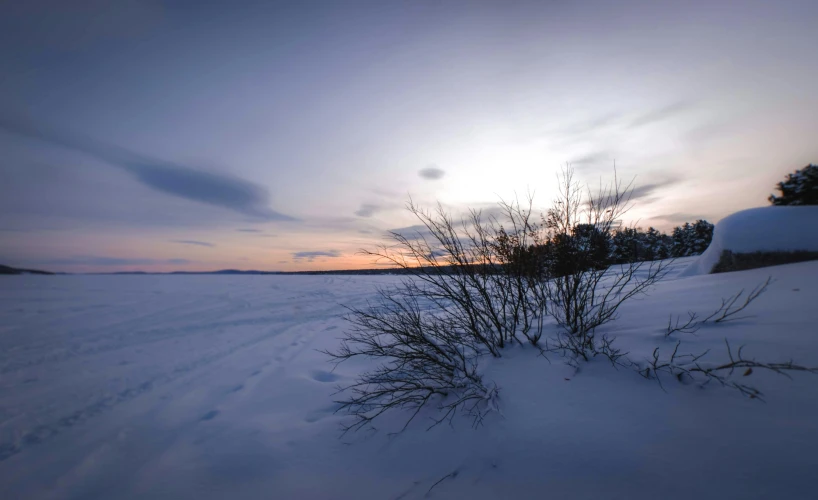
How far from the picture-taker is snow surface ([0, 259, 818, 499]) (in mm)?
1863

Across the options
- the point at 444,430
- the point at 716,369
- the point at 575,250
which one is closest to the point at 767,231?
the point at 575,250

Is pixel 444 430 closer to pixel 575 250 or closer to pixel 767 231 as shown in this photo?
pixel 575 250

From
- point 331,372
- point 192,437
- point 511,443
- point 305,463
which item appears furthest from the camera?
point 331,372

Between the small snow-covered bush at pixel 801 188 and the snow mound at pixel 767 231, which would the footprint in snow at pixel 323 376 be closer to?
the snow mound at pixel 767 231

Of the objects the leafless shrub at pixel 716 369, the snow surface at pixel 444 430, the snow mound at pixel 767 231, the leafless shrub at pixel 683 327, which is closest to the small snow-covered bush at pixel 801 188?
the snow mound at pixel 767 231

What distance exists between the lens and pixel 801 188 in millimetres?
7070

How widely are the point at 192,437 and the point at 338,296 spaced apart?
11.7m

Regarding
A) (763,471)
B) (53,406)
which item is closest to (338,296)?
(53,406)

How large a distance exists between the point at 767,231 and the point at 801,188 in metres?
1.73

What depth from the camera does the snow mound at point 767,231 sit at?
20.6ft

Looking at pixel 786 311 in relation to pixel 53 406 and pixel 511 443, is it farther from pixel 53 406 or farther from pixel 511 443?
pixel 53 406

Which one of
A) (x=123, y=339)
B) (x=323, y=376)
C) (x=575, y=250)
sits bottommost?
(x=323, y=376)

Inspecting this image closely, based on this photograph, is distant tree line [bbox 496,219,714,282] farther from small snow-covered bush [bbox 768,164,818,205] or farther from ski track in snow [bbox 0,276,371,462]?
small snow-covered bush [bbox 768,164,818,205]

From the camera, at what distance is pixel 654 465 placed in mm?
1861
